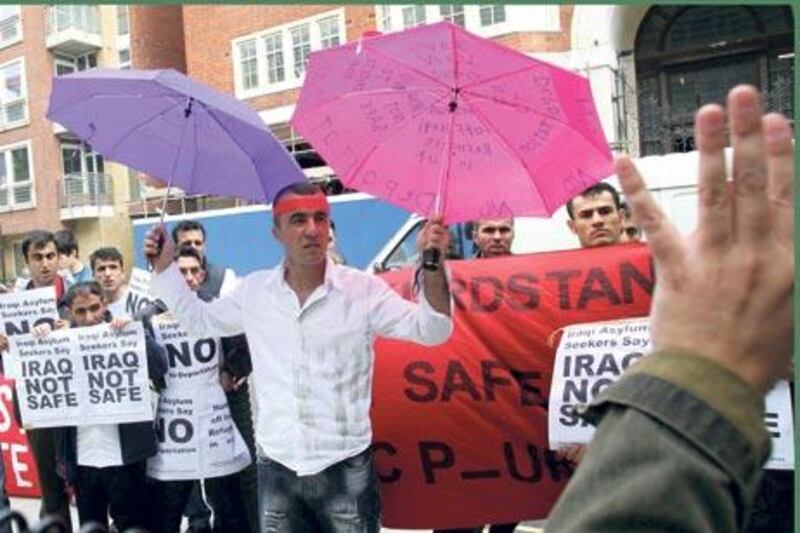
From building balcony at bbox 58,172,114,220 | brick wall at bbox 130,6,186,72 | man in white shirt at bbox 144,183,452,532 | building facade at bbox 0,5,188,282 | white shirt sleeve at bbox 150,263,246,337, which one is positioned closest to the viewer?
man in white shirt at bbox 144,183,452,532

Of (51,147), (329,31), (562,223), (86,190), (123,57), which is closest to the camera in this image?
(562,223)

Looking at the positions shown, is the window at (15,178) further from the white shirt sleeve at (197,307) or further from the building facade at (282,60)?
the white shirt sleeve at (197,307)

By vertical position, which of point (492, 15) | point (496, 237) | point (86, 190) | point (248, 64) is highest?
point (248, 64)

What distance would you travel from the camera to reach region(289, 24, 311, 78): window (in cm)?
2273

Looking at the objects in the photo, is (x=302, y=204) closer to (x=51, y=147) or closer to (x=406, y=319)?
(x=406, y=319)

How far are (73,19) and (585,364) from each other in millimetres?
35403

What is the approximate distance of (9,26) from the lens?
1430 inches

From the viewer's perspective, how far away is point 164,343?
Result: 450 centimetres

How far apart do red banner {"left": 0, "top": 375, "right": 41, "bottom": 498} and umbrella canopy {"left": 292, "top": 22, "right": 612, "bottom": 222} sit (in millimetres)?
4457

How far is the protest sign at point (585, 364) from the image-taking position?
3.46 m

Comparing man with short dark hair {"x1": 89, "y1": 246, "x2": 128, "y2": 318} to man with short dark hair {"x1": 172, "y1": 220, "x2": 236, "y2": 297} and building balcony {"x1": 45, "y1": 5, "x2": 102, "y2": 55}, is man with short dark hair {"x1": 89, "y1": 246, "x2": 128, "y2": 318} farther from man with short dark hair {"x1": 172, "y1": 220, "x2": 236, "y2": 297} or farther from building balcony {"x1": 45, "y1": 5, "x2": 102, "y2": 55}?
building balcony {"x1": 45, "y1": 5, "x2": 102, "y2": 55}

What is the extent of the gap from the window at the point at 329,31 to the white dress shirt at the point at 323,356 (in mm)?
19696

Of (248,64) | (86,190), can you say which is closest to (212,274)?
(248,64)

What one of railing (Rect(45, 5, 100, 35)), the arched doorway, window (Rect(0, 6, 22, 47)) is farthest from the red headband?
window (Rect(0, 6, 22, 47))
